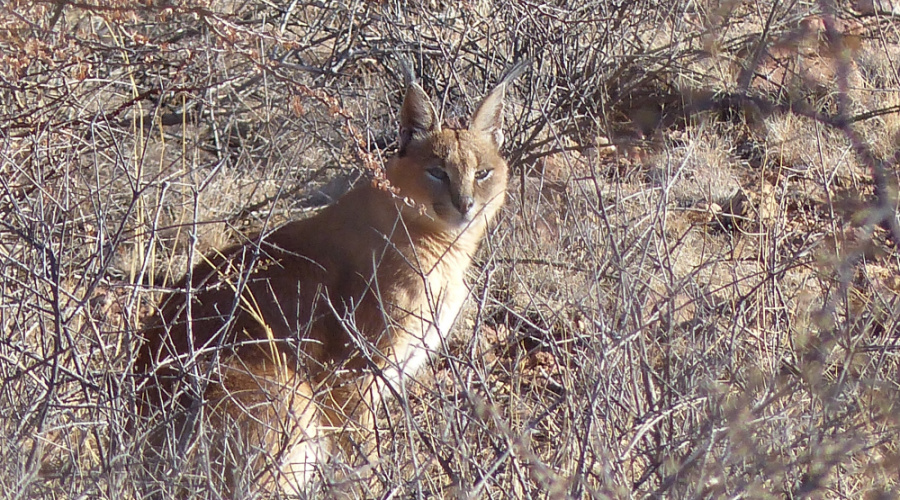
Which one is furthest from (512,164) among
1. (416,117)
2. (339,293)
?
(339,293)

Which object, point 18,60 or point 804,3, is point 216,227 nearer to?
point 18,60

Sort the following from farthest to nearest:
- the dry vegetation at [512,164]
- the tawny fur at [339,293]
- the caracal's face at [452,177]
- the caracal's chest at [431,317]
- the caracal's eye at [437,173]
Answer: the caracal's eye at [437,173] → the caracal's face at [452,177] → the caracal's chest at [431,317] → the tawny fur at [339,293] → the dry vegetation at [512,164]

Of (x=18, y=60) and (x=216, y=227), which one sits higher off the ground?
(x=18, y=60)

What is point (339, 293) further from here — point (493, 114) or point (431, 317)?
point (493, 114)

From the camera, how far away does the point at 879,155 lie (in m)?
6.41

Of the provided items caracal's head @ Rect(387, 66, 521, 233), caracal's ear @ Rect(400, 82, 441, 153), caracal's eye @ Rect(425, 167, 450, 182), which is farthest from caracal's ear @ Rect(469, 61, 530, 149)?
caracal's eye @ Rect(425, 167, 450, 182)

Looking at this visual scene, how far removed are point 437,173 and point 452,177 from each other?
95mm

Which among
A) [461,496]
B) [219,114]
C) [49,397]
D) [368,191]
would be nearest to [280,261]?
[368,191]

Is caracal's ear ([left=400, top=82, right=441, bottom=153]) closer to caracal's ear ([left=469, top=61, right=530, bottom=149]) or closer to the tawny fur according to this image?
the tawny fur

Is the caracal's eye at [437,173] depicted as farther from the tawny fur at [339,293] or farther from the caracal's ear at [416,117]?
the caracal's ear at [416,117]

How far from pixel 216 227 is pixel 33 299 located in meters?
2.07

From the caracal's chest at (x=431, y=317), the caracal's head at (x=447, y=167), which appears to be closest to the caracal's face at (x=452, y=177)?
the caracal's head at (x=447, y=167)

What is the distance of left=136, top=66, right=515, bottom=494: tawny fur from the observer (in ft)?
13.9

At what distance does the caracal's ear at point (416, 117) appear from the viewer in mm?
5297
